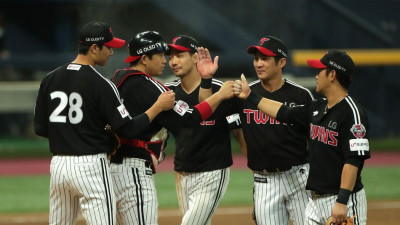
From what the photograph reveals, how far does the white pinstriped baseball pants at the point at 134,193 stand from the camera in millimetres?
5230

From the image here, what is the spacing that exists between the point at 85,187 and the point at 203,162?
4.23ft

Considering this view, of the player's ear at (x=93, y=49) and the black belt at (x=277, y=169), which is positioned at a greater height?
the player's ear at (x=93, y=49)

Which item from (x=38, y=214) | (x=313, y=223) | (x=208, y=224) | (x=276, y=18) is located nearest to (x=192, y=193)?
(x=208, y=224)

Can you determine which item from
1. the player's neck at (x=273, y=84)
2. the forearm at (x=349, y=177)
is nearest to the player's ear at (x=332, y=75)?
the forearm at (x=349, y=177)

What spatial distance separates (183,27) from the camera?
58.6ft

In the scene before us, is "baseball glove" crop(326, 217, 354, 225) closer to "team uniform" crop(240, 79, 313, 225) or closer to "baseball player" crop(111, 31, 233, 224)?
"team uniform" crop(240, 79, 313, 225)

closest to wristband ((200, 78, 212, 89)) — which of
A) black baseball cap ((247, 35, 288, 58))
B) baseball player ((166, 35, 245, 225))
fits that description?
baseball player ((166, 35, 245, 225))

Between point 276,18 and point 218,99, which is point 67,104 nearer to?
point 218,99

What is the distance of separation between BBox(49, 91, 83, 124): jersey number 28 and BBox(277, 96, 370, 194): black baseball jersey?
1.71 meters

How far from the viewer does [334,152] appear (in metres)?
4.96

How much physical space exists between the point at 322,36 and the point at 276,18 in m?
1.29

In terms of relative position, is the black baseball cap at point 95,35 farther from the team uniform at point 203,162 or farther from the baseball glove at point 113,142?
the team uniform at point 203,162

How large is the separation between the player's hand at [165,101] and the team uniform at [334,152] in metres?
1.06

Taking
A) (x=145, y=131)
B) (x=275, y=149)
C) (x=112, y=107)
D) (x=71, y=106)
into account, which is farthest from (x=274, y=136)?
(x=71, y=106)
